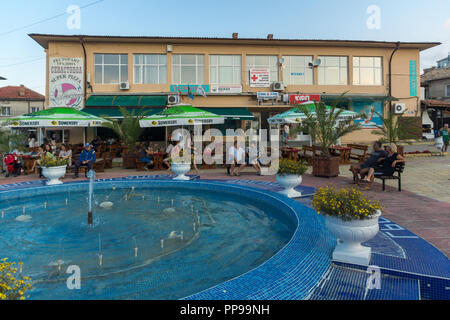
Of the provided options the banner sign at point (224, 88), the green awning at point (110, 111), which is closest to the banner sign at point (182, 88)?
the banner sign at point (224, 88)

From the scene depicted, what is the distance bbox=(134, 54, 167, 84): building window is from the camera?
21.8 m

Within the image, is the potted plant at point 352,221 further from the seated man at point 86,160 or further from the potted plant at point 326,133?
the seated man at point 86,160

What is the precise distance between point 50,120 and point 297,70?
693 inches

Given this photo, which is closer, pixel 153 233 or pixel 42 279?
pixel 42 279

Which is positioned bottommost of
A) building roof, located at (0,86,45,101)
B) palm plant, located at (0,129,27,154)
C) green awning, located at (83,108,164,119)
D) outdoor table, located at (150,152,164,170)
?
outdoor table, located at (150,152,164,170)

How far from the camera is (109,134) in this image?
21.7 metres

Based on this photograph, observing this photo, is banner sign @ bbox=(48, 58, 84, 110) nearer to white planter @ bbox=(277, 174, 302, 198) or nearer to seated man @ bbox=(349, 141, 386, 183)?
white planter @ bbox=(277, 174, 302, 198)

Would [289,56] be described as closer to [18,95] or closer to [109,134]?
[109,134]

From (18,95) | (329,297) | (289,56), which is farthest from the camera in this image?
(18,95)

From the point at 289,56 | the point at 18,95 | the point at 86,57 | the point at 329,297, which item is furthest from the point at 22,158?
the point at 18,95

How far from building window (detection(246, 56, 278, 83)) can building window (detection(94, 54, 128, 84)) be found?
8.98 metres

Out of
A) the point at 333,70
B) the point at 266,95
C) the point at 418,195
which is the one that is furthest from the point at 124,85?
the point at 418,195

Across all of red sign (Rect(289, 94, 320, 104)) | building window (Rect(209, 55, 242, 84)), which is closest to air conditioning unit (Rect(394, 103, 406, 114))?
red sign (Rect(289, 94, 320, 104))
